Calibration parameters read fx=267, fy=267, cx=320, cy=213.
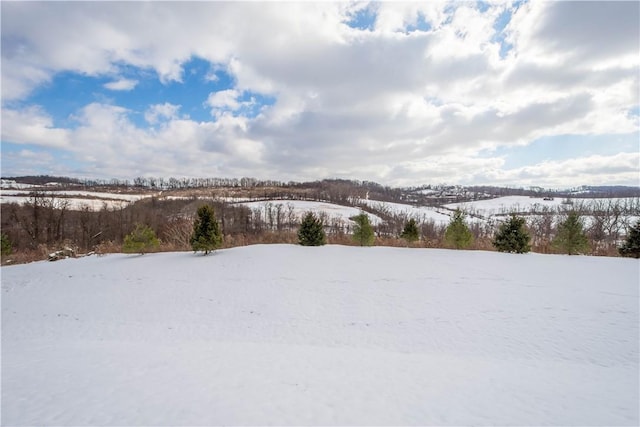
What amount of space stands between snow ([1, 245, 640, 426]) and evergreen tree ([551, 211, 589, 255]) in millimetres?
1922

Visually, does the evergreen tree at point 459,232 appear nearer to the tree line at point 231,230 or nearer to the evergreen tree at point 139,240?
the tree line at point 231,230

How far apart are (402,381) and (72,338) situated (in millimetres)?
9097

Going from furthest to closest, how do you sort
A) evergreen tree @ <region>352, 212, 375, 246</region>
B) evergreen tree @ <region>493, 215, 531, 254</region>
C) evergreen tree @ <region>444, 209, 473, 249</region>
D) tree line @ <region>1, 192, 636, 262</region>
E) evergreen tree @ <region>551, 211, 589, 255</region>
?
1. evergreen tree @ <region>352, 212, 375, 246</region>
2. tree line @ <region>1, 192, 636, 262</region>
3. evergreen tree @ <region>444, 209, 473, 249</region>
4. evergreen tree @ <region>493, 215, 531, 254</region>
5. evergreen tree @ <region>551, 211, 589, 255</region>

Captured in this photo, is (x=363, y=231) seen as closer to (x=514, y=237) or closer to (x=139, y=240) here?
(x=514, y=237)

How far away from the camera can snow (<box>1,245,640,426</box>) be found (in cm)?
413

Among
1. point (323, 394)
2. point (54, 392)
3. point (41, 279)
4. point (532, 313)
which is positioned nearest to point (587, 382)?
point (532, 313)

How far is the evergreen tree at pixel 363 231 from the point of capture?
15.6 metres

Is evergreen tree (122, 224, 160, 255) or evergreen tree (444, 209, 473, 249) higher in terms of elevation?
evergreen tree (444, 209, 473, 249)

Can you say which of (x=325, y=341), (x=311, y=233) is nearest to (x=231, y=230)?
(x=311, y=233)

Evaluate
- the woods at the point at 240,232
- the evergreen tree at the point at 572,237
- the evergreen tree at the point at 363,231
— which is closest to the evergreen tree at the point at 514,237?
the woods at the point at 240,232

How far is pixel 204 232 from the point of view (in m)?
14.0

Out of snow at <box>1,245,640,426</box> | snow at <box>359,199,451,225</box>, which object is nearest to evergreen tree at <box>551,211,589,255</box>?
snow at <box>1,245,640,426</box>

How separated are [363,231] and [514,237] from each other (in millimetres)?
7855

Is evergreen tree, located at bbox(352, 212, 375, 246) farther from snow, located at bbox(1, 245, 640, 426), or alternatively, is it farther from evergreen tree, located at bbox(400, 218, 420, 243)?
snow, located at bbox(1, 245, 640, 426)
